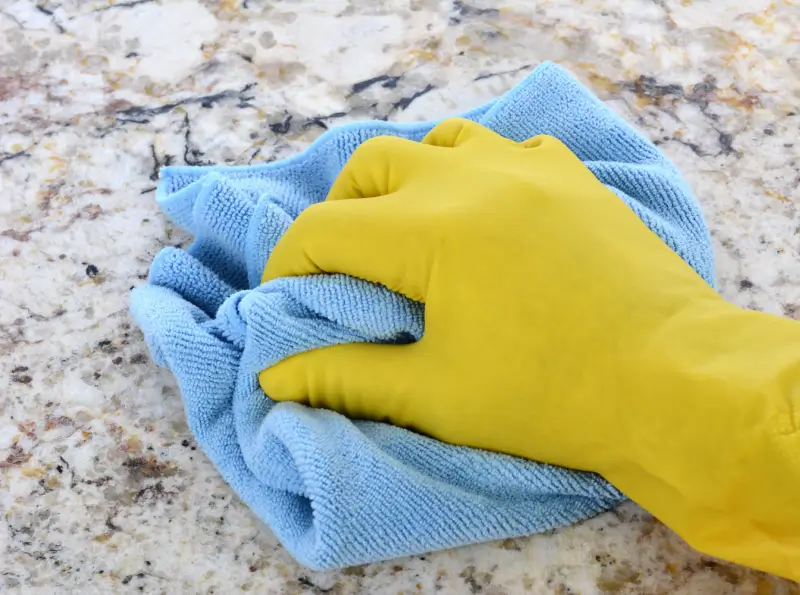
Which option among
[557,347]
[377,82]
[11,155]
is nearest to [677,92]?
[377,82]

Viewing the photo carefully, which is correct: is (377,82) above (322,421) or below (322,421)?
above

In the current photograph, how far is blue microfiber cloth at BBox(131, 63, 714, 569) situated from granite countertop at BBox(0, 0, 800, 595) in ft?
0.11

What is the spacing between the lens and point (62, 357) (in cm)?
67

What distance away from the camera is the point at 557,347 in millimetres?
507

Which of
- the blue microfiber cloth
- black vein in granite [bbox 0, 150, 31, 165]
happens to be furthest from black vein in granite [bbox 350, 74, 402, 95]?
black vein in granite [bbox 0, 150, 31, 165]

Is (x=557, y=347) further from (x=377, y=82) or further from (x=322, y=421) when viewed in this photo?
(x=377, y=82)

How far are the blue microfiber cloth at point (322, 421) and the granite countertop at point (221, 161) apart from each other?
3cm

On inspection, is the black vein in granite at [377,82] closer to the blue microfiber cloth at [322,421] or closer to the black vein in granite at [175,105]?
the black vein in granite at [175,105]

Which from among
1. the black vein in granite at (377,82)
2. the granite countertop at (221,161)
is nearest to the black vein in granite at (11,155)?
the granite countertop at (221,161)

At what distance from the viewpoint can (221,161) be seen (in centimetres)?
80

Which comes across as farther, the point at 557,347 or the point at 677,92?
the point at 677,92

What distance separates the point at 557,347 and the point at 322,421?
187 mm

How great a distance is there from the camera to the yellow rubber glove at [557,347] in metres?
0.43

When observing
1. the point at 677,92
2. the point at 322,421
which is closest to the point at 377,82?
the point at 677,92
